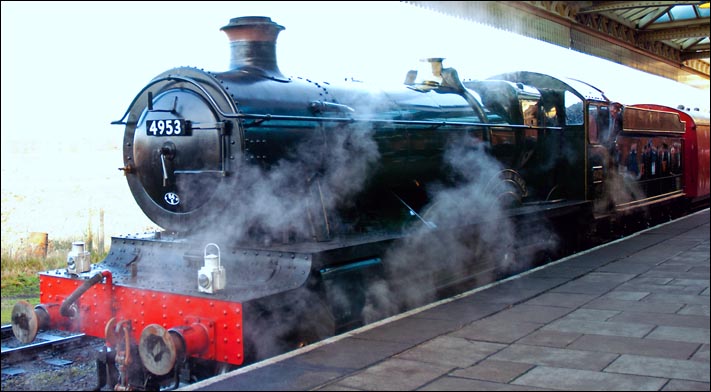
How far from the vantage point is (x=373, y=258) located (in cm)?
504

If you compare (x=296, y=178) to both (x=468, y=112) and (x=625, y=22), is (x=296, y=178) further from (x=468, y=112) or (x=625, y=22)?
(x=625, y=22)

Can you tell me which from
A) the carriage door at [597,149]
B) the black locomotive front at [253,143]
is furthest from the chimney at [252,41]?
the carriage door at [597,149]

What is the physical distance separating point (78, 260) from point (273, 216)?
146 cm

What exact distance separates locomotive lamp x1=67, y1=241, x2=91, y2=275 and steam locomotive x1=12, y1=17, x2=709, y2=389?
0.01m

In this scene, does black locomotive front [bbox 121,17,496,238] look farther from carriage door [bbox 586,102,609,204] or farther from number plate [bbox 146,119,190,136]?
carriage door [bbox 586,102,609,204]

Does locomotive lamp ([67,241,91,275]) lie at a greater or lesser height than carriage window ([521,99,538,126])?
lesser

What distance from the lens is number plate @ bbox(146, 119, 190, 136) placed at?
4.70 meters

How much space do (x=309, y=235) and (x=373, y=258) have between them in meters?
0.54

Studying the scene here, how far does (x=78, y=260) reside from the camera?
481 cm

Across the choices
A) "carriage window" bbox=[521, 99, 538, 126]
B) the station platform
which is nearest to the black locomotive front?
the station platform

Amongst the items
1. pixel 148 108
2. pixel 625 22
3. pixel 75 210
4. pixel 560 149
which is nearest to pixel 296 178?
pixel 148 108

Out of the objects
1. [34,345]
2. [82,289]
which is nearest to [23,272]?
[34,345]

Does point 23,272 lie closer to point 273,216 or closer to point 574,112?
point 273,216

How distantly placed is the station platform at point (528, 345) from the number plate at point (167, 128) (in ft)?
5.98
